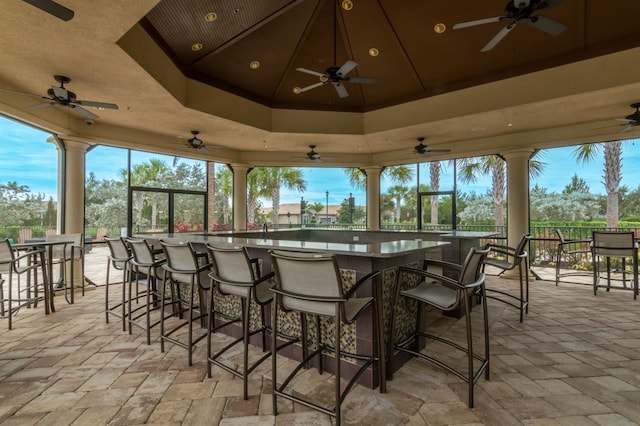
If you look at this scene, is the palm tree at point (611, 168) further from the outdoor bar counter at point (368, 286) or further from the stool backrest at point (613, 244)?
the outdoor bar counter at point (368, 286)

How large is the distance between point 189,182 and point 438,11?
Answer: 248 inches

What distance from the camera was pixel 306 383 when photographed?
2348 millimetres

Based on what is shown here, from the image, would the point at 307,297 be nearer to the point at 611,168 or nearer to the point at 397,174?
the point at 397,174

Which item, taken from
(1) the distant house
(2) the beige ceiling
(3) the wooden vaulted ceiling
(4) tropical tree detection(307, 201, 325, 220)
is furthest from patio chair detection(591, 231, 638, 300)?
(4) tropical tree detection(307, 201, 325, 220)

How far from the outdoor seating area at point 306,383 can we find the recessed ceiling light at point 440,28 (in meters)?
4.24

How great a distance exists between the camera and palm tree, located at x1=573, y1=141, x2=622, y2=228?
293 inches

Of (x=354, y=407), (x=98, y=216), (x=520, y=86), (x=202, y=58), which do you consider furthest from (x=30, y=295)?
(x=520, y=86)

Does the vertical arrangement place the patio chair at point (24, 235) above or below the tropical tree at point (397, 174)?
below

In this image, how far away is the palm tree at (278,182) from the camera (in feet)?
35.5

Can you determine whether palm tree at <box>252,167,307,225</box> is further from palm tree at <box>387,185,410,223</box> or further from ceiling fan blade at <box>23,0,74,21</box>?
ceiling fan blade at <box>23,0,74,21</box>

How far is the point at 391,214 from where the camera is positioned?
888 centimetres

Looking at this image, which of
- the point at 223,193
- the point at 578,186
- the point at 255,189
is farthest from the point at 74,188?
the point at 578,186

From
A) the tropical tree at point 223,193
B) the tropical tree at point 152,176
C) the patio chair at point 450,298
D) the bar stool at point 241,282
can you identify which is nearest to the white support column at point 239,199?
the tropical tree at point 223,193

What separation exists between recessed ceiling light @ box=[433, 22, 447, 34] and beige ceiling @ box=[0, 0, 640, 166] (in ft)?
0.24
